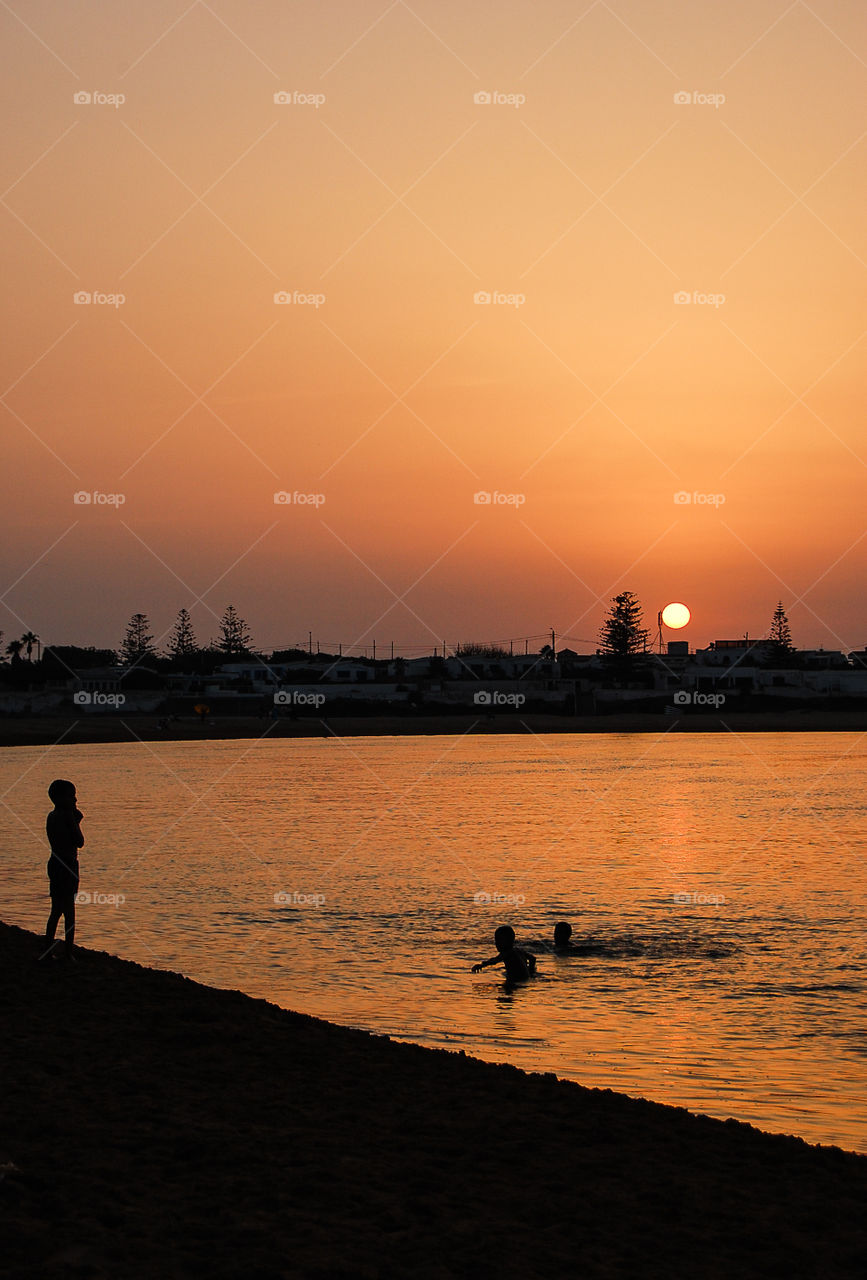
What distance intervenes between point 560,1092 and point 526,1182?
2530mm

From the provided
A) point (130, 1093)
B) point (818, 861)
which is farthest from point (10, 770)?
point (130, 1093)

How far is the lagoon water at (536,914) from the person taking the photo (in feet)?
42.3

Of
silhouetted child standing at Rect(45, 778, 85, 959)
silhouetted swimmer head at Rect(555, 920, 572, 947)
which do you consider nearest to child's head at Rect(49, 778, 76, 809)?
silhouetted child standing at Rect(45, 778, 85, 959)

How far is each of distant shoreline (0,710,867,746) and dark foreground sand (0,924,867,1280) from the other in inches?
3510

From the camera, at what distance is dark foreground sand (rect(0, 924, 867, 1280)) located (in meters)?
6.26

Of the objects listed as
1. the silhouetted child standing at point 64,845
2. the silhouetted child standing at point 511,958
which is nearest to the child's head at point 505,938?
the silhouetted child standing at point 511,958

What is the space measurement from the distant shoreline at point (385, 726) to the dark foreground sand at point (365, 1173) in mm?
89156

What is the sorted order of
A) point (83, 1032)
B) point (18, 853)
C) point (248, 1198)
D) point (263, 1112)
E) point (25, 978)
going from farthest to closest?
1. point (18, 853)
2. point (25, 978)
3. point (83, 1032)
4. point (263, 1112)
5. point (248, 1198)

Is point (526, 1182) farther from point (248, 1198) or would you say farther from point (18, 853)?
point (18, 853)

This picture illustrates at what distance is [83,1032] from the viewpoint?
424 inches

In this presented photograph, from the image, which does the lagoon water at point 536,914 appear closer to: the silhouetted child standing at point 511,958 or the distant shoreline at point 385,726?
the silhouetted child standing at point 511,958

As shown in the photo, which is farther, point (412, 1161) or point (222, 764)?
point (222, 764)

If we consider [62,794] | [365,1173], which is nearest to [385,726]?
[62,794]

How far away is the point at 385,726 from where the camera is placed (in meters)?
130
